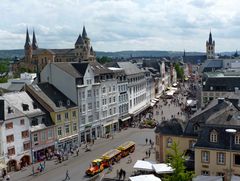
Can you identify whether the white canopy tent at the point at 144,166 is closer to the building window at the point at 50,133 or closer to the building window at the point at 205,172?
the building window at the point at 205,172

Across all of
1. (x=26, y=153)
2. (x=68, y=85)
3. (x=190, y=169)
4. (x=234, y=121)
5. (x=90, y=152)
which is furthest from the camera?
(x=68, y=85)

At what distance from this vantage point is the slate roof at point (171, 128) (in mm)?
49844

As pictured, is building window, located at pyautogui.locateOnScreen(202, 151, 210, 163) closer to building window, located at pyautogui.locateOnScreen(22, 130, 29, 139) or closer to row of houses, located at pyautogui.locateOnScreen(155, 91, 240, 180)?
row of houses, located at pyautogui.locateOnScreen(155, 91, 240, 180)

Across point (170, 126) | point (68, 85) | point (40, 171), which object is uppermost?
point (68, 85)

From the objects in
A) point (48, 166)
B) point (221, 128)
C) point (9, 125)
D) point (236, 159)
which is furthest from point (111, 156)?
point (236, 159)

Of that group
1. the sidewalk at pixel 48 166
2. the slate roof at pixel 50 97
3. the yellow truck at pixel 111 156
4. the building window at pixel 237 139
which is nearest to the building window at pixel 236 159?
the building window at pixel 237 139

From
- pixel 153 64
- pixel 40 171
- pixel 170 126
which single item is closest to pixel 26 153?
pixel 40 171

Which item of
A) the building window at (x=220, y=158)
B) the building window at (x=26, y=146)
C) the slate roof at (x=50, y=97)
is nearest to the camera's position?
the building window at (x=220, y=158)

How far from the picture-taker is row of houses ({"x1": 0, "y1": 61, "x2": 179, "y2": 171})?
55906 mm

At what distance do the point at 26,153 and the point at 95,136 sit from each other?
20433 millimetres

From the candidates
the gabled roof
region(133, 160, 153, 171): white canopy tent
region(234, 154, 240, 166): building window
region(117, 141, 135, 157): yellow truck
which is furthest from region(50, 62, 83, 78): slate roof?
region(234, 154, 240, 166): building window

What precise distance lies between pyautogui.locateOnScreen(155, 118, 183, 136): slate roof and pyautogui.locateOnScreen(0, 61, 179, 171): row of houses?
66.7 feet

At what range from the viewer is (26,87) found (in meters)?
64.3

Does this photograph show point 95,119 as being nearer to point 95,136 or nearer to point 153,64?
point 95,136
